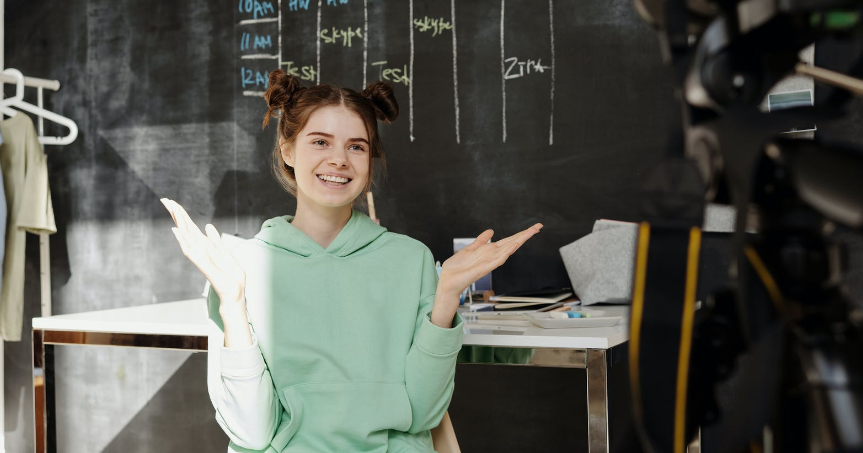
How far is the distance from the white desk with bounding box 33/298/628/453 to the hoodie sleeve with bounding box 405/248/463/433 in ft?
0.66

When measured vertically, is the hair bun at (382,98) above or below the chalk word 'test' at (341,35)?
below

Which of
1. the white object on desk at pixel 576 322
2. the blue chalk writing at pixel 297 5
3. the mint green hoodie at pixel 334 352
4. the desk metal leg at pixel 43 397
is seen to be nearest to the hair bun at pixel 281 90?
the mint green hoodie at pixel 334 352

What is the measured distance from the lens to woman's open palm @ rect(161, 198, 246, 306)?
97 cm

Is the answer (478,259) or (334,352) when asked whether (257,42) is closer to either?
(334,352)

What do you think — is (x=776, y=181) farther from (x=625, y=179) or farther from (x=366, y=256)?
(x=625, y=179)

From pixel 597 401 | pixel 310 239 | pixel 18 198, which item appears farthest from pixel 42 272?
pixel 597 401

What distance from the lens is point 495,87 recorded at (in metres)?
2.53

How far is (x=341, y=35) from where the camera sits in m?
2.75

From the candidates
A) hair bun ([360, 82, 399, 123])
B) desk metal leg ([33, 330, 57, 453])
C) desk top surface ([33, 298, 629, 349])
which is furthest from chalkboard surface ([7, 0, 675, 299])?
desk metal leg ([33, 330, 57, 453])

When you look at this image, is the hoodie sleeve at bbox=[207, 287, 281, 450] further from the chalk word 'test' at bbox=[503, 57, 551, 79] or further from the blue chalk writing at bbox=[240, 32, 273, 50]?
the blue chalk writing at bbox=[240, 32, 273, 50]

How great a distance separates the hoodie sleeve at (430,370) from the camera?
121 cm

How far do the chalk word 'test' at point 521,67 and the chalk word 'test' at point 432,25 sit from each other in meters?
0.27

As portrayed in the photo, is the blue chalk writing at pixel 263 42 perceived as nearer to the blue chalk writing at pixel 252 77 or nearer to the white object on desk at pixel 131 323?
the blue chalk writing at pixel 252 77

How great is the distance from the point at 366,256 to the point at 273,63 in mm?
1715
